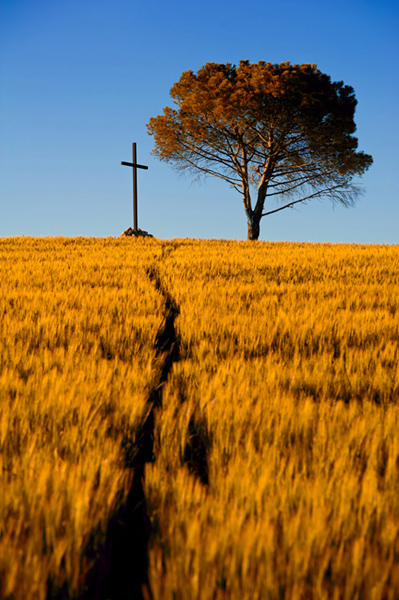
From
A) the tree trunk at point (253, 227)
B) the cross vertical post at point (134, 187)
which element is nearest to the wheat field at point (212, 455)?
the cross vertical post at point (134, 187)

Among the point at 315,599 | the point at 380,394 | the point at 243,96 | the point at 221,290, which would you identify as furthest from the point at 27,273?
the point at 243,96

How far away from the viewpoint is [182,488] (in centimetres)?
86

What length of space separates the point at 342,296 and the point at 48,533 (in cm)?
316

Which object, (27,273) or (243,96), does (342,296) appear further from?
(243,96)

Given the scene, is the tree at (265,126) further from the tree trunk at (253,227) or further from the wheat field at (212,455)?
the wheat field at (212,455)

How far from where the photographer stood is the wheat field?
0.67 meters

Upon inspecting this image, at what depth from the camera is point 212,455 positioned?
105 cm

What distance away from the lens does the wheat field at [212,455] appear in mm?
669

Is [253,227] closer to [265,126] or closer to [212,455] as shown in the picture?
[265,126]

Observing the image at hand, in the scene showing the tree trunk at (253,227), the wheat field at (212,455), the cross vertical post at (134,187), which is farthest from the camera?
the tree trunk at (253,227)

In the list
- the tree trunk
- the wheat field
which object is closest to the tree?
the tree trunk

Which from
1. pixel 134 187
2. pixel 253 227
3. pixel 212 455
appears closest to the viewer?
pixel 212 455

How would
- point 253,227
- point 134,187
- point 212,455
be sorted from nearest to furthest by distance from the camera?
1. point 212,455
2. point 134,187
3. point 253,227

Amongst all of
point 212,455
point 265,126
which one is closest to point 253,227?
point 265,126
